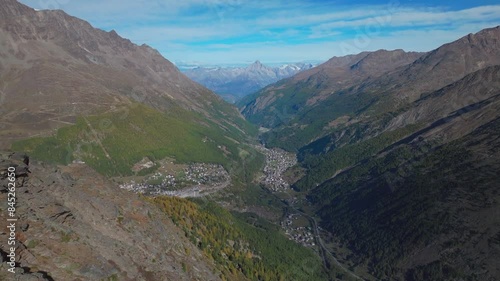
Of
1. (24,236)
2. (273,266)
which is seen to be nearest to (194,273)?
(24,236)

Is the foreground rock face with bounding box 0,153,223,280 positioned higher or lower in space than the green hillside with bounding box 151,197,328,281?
higher

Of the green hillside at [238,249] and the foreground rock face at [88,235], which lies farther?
the green hillside at [238,249]

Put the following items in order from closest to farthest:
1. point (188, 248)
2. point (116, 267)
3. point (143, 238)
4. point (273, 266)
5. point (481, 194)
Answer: point (116, 267) < point (143, 238) < point (188, 248) < point (273, 266) < point (481, 194)

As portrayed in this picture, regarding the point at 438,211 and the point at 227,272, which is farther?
the point at 438,211

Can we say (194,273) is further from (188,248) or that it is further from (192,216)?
(192,216)

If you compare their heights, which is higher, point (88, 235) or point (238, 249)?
point (88, 235)

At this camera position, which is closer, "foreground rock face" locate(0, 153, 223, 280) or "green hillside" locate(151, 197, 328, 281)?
"foreground rock face" locate(0, 153, 223, 280)

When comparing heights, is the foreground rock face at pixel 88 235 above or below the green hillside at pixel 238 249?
above

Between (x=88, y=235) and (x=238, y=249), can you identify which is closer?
(x=88, y=235)
